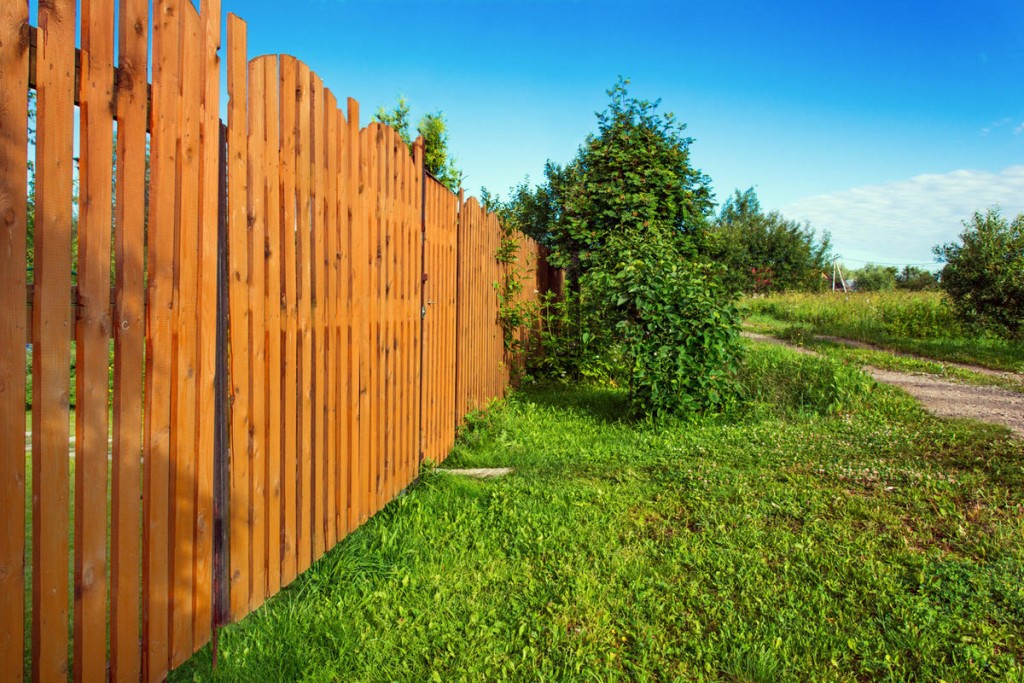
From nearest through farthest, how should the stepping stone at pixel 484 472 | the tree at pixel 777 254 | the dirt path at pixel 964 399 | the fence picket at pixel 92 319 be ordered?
the fence picket at pixel 92 319 → the stepping stone at pixel 484 472 → the dirt path at pixel 964 399 → the tree at pixel 777 254

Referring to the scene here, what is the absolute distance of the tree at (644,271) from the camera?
6.21 metres

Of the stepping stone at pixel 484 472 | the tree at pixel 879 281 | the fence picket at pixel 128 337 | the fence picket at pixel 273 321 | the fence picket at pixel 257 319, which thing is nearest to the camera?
the fence picket at pixel 128 337

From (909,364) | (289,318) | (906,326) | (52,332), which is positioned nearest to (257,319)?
(289,318)

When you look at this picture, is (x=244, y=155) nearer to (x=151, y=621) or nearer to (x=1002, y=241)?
(x=151, y=621)

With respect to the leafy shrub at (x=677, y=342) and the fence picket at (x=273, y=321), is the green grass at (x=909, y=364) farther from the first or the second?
the fence picket at (x=273, y=321)

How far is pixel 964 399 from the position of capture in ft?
26.0

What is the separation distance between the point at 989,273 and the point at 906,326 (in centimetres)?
325

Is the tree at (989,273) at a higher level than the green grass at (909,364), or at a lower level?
higher

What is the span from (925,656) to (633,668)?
115cm

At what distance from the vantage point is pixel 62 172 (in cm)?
162

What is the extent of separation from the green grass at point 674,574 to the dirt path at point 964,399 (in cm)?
139

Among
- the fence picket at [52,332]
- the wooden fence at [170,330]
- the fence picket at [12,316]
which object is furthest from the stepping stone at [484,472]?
Answer: the fence picket at [12,316]

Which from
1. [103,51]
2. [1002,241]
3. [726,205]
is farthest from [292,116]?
[726,205]

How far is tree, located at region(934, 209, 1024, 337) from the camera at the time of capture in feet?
46.4
